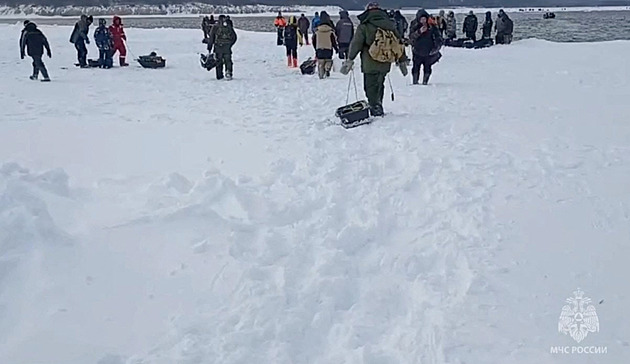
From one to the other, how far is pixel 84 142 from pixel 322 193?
3902 mm

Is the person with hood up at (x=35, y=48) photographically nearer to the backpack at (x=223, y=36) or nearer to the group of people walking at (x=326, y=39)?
the backpack at (x=223, y=36)

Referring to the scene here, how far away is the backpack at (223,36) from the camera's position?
48.7ft

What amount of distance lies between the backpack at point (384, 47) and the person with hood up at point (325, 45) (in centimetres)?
543

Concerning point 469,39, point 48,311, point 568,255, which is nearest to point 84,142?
point 48,311

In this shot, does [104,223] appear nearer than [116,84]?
Yes

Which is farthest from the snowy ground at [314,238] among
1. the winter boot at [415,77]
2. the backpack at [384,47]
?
the winter boot at [415,77]

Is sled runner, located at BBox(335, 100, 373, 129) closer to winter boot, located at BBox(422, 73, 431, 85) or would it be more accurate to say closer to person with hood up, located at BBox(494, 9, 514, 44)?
winter boot, located at BBox(422, 73, 431, 85)

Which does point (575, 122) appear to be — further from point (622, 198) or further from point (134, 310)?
point (134, 310)

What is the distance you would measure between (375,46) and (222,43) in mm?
6712

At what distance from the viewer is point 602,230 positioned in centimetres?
471

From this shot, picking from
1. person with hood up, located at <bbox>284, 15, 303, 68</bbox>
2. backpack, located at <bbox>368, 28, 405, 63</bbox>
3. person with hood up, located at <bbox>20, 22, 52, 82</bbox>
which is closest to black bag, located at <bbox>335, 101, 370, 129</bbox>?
backpack, located at <bbox>368, 28, 405, 63</bbox>

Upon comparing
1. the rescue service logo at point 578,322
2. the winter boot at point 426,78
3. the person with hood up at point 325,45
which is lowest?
the rescue service logo at point 578,322

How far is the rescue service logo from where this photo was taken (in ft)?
10.8

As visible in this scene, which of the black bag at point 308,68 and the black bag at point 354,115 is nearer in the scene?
the black bag at point 354,115
